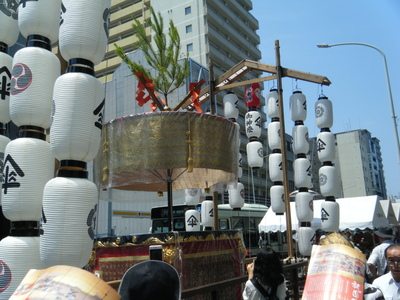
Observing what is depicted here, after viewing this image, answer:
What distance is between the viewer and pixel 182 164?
588 centimetres

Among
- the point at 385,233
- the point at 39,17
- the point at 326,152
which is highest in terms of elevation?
the point at 39,17

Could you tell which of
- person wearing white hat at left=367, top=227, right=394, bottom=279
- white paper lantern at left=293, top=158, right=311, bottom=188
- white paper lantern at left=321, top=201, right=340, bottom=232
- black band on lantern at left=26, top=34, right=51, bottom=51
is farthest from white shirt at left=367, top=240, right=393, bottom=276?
white paper lantern at left=293, top=158, right=311, bottom=188

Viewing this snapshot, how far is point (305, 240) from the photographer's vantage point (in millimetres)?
11188

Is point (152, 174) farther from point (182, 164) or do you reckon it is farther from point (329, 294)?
point (329, 294)

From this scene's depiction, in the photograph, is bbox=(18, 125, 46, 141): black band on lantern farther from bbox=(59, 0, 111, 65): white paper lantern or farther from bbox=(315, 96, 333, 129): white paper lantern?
bbox=(315, 96, 333, 129): white paper lantern

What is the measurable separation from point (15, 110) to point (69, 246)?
186 centimetres

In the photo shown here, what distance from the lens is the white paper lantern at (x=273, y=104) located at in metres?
12.2

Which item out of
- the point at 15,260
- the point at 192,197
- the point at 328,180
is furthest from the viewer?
the point at 192,197

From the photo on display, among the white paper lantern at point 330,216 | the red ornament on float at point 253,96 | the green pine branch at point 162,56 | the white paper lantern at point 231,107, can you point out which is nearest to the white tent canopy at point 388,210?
the white paper lantern at point 330,216

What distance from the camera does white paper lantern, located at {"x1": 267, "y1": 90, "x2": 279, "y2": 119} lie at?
1218cm

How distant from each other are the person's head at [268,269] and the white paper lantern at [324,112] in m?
8.87

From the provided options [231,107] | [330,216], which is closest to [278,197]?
[330,216]

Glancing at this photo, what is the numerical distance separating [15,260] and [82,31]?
278 centimetres

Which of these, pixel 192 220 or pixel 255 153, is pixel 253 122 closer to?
pixel 255 153
